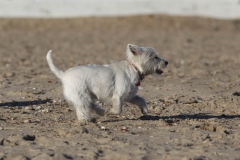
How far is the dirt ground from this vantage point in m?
7.46

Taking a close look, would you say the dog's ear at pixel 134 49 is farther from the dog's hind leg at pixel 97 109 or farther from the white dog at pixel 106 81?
the dog's hind leg at pixel 97 109

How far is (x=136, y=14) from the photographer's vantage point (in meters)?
30.4

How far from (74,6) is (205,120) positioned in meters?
22.2

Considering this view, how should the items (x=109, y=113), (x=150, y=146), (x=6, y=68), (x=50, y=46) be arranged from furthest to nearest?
1. (x=50, y=46)
2. (x=6, y=68)
3. (x=109, y=113)
4. (x=150, y=146)

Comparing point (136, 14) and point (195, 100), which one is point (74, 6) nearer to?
point (136, 14)

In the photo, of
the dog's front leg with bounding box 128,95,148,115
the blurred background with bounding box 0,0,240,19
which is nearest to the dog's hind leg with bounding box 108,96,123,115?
the dog's front leg with bounding box 128,95,148,115

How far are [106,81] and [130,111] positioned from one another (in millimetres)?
1428

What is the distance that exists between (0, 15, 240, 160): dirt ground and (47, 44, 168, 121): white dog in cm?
33

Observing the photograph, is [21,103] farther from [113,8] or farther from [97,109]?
[113,8]

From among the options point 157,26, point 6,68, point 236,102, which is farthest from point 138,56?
point 157,26

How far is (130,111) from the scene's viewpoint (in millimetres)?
10148

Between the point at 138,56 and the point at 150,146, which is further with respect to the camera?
the point at 138,56

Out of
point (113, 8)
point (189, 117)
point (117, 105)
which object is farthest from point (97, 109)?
point (113, 8)

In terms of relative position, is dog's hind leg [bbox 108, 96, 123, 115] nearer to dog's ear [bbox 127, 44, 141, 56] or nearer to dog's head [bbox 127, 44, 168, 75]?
dog's head [bbox 127, 44, 168, 75]
